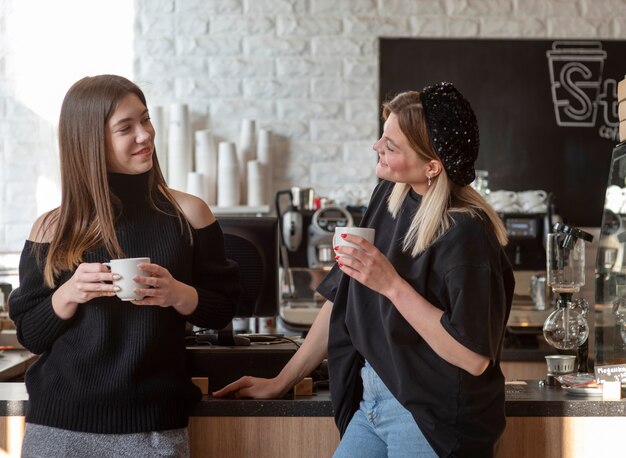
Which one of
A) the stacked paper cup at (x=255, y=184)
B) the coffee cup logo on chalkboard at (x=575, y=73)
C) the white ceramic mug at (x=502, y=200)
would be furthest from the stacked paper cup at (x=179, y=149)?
the coffee cup logo on chalkboard at (x=575, y=73)

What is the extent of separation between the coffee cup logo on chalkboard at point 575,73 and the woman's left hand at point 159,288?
3594 mm

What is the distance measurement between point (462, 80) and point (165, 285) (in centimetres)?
350

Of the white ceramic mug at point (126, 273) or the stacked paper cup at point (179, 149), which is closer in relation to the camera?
the white ceramic mug at point (126, 273)

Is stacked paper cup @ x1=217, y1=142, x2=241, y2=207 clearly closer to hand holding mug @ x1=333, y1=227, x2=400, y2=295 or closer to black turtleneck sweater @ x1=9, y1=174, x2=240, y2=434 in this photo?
black turtleneck sweater @ x1=9, y1=174, x2=240, y2=434

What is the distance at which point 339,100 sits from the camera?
4828 mm

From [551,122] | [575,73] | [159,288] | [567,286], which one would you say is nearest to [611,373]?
[567,286]

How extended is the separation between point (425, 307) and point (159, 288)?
1.52ft

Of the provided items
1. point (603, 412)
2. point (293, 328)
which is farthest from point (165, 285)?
point (293, 328)

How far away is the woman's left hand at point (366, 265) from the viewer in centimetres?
162

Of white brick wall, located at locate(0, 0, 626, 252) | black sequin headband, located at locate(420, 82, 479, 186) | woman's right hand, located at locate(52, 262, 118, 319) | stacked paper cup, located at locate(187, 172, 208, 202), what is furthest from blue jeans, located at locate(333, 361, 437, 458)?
white brick wall, located at locate(0, 0, 626, 252)

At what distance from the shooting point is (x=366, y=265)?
64.1 inches

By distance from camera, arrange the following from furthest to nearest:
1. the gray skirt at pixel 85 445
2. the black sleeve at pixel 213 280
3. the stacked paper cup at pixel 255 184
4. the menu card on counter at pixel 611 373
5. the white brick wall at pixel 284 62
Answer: the white brick wall at pixel 284 62 → the stacked paper cup at pixel 255 184 → the menu card on counter at pixel 611 373 → the black sleeve at pixel 213 280 → the gray skirt at pixel 85 445

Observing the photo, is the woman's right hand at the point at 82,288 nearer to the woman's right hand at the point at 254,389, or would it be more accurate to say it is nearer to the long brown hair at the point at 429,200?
the woman's right hand at the point at 254,389

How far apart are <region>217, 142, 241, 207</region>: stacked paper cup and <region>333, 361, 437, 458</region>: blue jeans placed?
2840 millimetres
